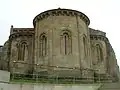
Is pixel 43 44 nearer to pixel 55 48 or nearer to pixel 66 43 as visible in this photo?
pixel 55 48

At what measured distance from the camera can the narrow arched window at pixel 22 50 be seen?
28844 mm

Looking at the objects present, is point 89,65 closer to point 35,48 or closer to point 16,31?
point 35,48

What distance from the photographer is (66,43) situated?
81.4 feet

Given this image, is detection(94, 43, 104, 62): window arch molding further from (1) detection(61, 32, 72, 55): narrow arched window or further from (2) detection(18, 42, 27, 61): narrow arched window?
(2) detection(18, 42, 27, 61): narrow arched window

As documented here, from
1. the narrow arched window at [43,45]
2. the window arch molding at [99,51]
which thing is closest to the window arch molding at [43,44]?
the narrow arched window at [43,45]

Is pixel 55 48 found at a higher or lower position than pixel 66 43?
lower

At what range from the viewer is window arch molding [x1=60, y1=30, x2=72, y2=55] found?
2438 centimetres

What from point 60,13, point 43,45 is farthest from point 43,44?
point 60,13

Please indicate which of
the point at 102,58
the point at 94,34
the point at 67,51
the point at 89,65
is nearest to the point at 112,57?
the point at 102,58

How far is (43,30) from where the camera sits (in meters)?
25.9

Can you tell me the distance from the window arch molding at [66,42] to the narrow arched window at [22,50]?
6.27m

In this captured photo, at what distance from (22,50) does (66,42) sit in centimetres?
710

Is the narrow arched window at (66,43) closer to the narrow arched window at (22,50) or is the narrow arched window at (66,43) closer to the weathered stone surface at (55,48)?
the weathered stone surface at (55,48)

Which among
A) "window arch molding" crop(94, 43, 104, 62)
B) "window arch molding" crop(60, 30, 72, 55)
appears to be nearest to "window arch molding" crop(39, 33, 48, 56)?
"window arch molding" crop(60, 30, 72, 55)
